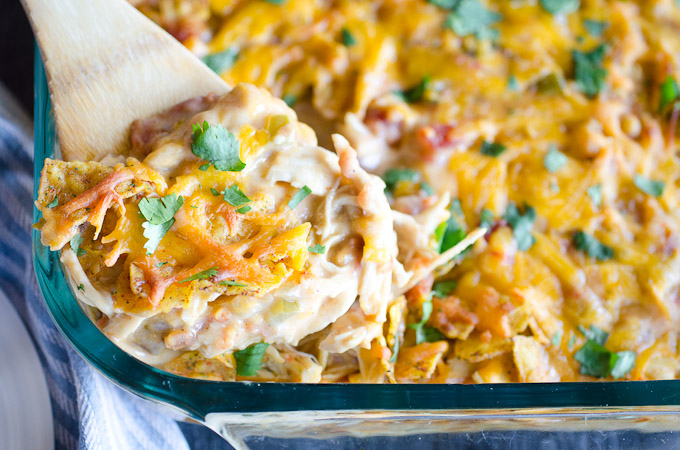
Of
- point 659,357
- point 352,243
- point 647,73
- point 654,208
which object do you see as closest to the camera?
point 352,243

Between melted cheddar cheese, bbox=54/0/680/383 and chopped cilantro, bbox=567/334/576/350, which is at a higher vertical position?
melted cheddar cheese, bbox=54/0/680/383

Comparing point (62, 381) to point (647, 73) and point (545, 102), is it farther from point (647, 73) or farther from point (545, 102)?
point (647, 73)

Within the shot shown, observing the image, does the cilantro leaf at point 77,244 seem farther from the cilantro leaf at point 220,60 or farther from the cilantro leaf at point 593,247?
the cilantro leaf at point 593,247

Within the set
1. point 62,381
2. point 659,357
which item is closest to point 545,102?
point 659,357

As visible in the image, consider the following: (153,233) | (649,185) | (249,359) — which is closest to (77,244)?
(153,233)

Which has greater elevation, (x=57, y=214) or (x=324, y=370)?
(x=57, y=214)

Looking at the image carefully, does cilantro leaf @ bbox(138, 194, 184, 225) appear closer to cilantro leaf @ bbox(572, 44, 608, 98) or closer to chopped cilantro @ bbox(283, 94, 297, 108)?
chopped cilantro @ bbox(283, 94, 297, 108)

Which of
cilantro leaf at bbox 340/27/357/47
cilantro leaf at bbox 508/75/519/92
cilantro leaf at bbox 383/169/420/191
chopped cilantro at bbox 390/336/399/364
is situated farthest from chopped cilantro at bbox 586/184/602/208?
cilantro leaf at bbox 340/27/357/47
